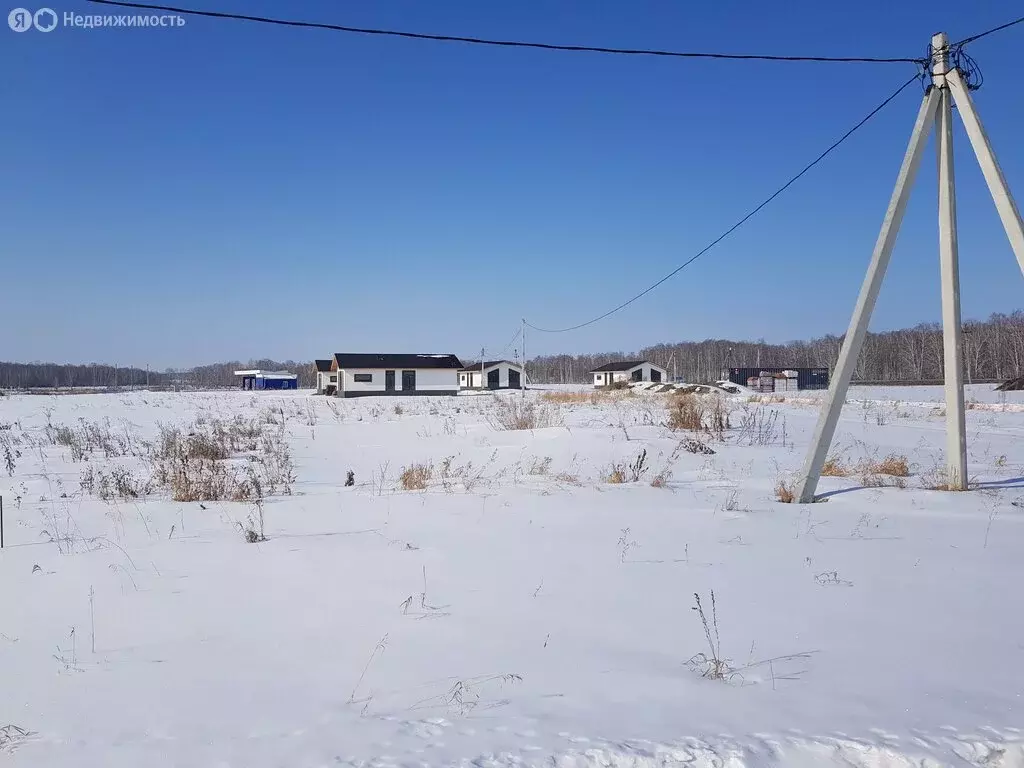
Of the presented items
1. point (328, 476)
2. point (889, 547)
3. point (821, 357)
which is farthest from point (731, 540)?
point (821, 357)

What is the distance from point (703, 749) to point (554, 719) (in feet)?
1.90

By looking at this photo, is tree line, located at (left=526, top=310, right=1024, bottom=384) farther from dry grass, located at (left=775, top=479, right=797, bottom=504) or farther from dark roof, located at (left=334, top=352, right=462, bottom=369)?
dry grass, located at (left=775, top=479, right=797, bottom=504)

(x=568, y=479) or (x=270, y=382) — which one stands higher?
(x=270, y=382)

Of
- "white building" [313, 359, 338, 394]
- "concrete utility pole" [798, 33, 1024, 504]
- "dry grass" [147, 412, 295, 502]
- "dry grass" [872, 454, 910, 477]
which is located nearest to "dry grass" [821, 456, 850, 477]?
"dry grass" [872, 454, 910, 477]

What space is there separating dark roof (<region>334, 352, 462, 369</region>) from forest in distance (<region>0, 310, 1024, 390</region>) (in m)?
36.6

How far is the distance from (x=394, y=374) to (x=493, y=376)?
16.3m

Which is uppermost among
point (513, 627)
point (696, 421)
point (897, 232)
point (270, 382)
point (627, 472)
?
point (897, 232)

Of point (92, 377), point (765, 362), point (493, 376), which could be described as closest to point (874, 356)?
point (765, 362)

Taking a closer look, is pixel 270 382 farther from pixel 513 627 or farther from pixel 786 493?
pixel 513 627

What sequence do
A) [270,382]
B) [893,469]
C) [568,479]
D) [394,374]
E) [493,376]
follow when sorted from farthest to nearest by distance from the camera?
[270,382] < [493,376] < [394,374] < [893,469] < [568,479]

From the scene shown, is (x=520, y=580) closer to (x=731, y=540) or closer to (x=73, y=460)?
(x=731, y=540)

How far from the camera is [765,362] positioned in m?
123

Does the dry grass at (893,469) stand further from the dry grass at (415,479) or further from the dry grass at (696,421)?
the dry grass at (415,479)

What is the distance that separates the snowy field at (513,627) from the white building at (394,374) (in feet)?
152
